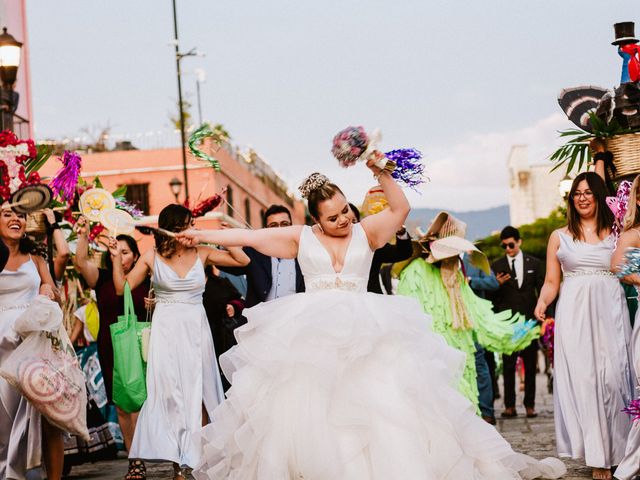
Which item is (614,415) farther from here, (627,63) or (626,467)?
(627,63)

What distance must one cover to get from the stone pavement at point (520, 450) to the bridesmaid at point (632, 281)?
24.5 inches

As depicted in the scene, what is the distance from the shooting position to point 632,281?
789cm

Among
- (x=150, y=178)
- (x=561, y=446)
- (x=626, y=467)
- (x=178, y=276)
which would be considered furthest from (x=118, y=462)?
(x=150, y=178)

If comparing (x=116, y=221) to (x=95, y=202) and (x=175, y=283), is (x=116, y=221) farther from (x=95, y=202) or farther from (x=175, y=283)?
(x=175, y=283)

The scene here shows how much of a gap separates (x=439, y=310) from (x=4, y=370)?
15.5ft

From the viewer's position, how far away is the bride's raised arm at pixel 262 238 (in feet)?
23.3

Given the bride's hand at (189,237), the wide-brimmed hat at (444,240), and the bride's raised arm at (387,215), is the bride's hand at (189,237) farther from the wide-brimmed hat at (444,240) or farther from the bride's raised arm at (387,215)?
the wide-brimmed hat at (444,240)

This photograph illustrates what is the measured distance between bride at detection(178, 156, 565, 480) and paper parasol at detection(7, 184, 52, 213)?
1539 millimetres

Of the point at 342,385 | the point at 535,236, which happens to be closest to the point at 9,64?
the point at 342,385

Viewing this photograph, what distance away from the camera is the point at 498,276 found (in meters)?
15.3

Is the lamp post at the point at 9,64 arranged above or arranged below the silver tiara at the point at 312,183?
above

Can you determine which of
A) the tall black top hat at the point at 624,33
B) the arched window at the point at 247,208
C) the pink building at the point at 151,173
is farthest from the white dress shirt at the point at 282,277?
the arched window at the point at 247,208

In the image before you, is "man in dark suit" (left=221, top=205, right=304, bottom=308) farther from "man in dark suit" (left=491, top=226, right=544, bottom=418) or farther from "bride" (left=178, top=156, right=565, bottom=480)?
"man in dark suit" (left=491, top=226, right=544, bottom=418)

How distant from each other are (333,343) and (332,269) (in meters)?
0.61
